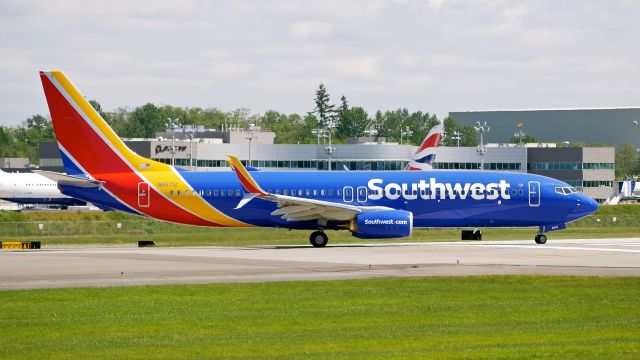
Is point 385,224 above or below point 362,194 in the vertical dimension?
below

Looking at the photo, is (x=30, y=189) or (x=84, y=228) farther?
(x=30, y=189)

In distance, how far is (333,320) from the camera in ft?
81.0

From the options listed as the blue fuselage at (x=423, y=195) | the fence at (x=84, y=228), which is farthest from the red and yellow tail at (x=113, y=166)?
the fence at (x=84, y=228)

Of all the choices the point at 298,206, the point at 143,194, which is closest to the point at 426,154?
the point at 298,206

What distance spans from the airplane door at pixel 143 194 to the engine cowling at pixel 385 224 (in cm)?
1022

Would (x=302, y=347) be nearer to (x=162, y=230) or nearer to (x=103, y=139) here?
(x=103, y=139)

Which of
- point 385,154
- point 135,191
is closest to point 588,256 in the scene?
point 135,191

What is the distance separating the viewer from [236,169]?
50812mm

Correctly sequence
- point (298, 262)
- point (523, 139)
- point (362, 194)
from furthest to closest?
point (523, 139) < point (362, 194) < point (298, 262)

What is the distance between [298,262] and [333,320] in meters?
16.8

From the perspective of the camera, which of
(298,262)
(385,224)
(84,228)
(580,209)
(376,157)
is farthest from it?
(376,157)

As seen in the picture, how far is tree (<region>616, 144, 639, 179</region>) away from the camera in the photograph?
171 m

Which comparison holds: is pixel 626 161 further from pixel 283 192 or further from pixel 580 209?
pixel 283 192

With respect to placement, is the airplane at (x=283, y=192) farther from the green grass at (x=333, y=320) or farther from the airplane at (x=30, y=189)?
the airplane at (x=30, y=189)
